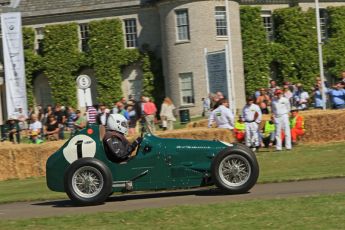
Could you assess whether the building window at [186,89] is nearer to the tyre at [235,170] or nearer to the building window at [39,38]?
the building window at [39,38]

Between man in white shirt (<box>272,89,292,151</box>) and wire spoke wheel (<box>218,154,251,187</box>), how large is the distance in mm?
10560

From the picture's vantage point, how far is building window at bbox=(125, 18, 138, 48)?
164 feet

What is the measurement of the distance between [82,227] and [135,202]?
3201 mm

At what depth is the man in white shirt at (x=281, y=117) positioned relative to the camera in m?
24.4

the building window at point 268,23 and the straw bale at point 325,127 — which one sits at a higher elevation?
the building window at point 268,23

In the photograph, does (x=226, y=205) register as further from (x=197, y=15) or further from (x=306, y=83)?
(x=306, y=83)

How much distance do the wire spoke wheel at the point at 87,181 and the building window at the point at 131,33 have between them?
3614cm

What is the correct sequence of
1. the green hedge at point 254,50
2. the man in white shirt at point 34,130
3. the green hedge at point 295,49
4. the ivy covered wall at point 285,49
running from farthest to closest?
the green hedge at point 295,49 → the ivy covered wall at point 285,49 → the green hedge at point 254,50 → the man in white shirt at point 34,130

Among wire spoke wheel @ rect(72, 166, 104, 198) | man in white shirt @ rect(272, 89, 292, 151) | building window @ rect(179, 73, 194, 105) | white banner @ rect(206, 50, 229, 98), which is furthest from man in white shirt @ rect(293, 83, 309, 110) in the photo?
wire spoke wheel @ rect(72, 166, 104, 198)

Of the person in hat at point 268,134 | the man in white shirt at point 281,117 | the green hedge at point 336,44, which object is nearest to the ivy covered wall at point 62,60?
the green hedge at point 336,44

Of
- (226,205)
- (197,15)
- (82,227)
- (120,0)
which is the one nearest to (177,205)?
(226,205)

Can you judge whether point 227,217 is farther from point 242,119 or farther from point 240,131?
point 240,131

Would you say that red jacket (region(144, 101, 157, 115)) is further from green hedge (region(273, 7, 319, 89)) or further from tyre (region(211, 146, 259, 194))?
green hedge (region(273, 7, 319, 89))

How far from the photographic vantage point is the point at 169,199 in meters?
14.3
